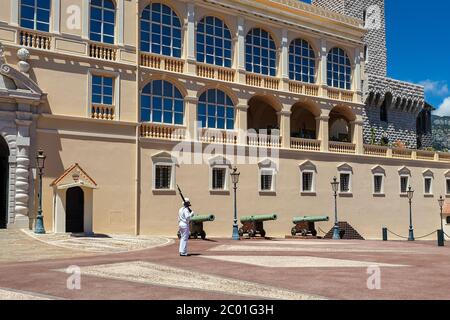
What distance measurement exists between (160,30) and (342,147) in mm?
15080

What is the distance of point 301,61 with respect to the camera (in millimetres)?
35219

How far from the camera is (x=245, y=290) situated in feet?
33.8

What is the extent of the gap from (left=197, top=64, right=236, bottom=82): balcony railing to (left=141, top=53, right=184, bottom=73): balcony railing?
1245mm

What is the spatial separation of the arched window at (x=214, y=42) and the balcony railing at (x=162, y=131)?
4.49 metres

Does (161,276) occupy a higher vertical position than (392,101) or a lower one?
lower

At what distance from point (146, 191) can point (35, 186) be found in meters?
5.69

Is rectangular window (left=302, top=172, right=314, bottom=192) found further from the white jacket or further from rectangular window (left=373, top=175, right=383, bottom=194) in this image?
the white jacket

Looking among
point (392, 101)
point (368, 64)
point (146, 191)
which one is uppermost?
point (368, 64)

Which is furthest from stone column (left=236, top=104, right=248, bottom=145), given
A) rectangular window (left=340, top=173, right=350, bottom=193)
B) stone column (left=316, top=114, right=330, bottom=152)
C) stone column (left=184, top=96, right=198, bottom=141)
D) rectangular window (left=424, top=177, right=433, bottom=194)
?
rectangular window (left=424, top=177, right=433, bottom=194)

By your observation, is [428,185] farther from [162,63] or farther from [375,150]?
[162,63]

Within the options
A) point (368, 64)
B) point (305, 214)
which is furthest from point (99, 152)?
point (368, 64)

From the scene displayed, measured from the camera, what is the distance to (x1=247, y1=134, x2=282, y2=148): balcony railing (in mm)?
31891
